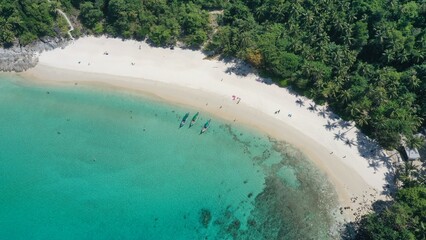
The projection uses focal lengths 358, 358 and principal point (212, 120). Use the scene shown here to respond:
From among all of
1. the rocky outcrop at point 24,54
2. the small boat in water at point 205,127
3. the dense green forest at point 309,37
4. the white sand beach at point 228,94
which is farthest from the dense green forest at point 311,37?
the small boat in water at point 205,127

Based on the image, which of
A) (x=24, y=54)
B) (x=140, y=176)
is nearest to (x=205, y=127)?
(x=140, y=176)

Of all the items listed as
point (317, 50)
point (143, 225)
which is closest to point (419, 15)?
point (317, 50)

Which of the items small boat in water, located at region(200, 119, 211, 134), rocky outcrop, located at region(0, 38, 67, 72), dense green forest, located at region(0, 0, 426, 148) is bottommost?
rocky outcrop, located at region(0, 38, 67, 72)

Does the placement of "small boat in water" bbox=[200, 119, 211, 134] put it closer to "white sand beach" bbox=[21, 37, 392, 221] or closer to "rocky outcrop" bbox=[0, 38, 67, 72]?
"white sand beach" bbox=[21, 37, 392, 221]

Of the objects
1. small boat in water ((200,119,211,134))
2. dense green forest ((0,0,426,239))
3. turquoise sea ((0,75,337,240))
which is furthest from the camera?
small boat in water ((200,119,211,134))

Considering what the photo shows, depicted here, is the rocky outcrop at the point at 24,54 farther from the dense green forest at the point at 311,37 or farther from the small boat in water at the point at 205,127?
the small boat in water at the point at 205,127

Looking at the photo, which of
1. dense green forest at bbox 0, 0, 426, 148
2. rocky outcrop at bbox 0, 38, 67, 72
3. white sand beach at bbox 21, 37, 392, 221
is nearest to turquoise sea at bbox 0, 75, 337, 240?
white sand beach at bbox 21, 37, 392, 221

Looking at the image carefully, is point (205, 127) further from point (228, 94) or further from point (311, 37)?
point (311, 37)

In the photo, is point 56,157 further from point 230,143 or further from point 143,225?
point 230,143
